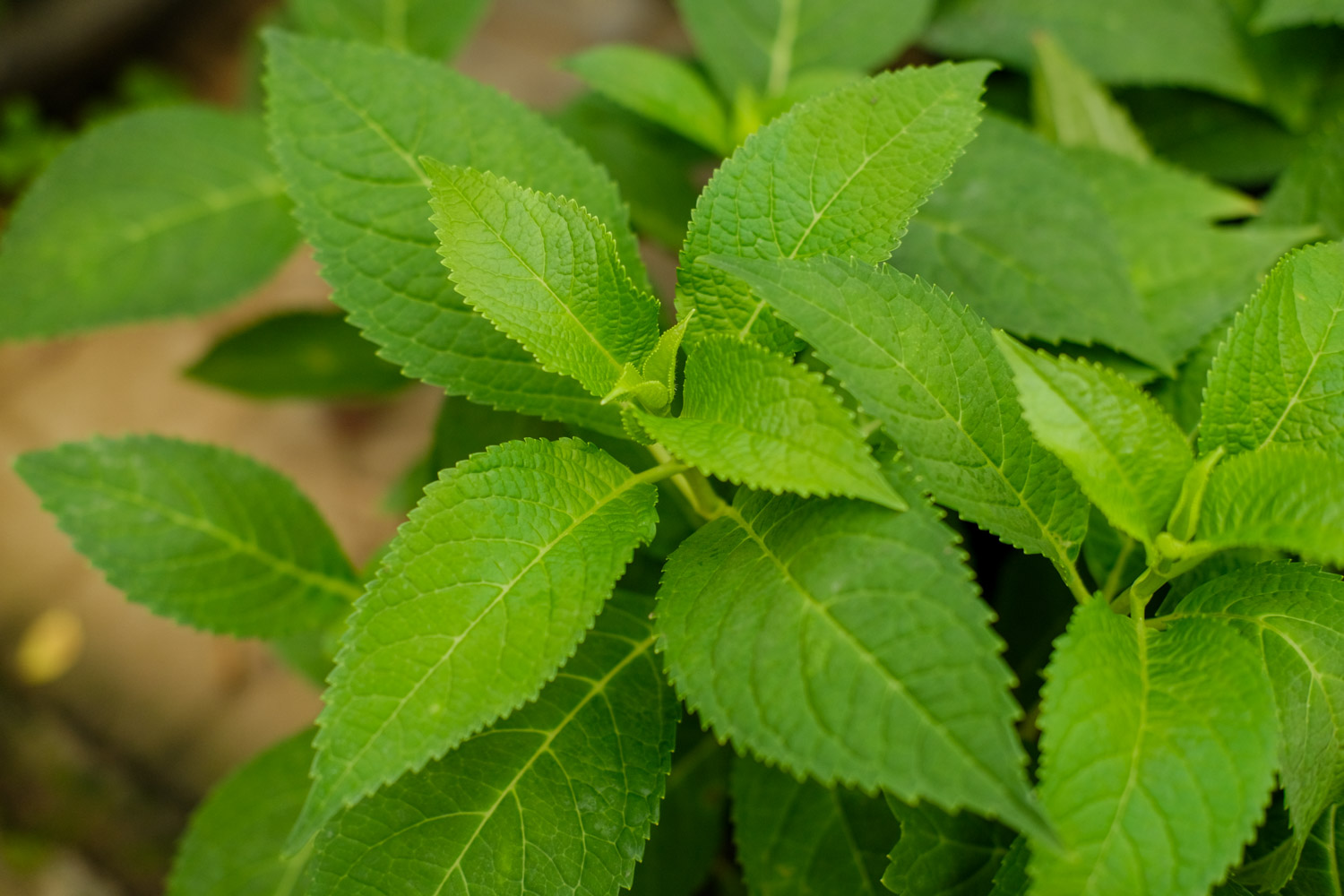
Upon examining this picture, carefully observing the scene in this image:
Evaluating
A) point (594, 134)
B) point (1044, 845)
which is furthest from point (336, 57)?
point (1044, 845)

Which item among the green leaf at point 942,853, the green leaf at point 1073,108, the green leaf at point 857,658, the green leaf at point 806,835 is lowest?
the green leaf at point 806,835

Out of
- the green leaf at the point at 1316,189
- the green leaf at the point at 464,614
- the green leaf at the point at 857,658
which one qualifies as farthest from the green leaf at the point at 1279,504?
the green leaf at the point at 1316,189

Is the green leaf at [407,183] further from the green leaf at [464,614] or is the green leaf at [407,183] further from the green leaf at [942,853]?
the green leaf at [942,853]

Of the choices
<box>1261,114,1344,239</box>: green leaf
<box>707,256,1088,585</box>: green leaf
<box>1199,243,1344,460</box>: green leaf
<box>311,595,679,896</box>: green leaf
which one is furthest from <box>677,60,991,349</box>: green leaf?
<box>1261,114,1344,239</box>: green leaf

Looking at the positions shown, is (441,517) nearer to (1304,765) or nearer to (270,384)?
(1304,765)

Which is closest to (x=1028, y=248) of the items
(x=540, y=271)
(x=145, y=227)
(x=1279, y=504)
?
(x=1279, y=504)

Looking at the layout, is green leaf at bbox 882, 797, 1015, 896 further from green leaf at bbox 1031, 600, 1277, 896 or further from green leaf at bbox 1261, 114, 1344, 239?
green leaf at bbox 1261, 114, 1344, 239
